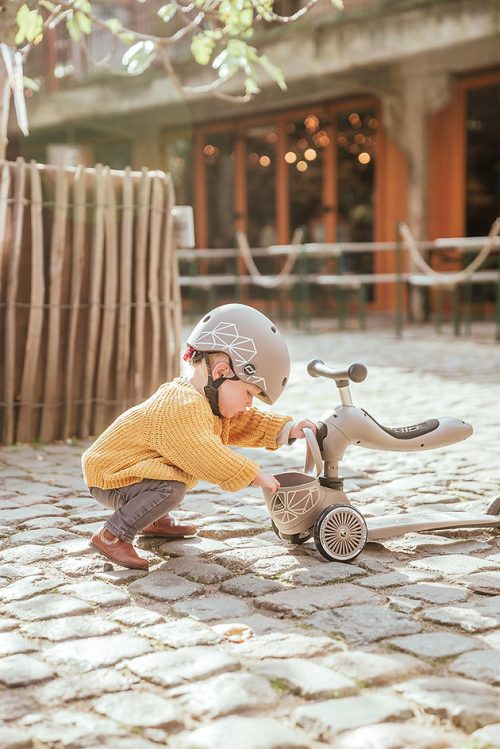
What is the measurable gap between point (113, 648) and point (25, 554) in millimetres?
1010

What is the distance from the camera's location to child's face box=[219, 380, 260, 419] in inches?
133

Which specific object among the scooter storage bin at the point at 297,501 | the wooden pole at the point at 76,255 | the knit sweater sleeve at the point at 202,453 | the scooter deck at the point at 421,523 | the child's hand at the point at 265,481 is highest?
the wooden pole at the point at 76,255

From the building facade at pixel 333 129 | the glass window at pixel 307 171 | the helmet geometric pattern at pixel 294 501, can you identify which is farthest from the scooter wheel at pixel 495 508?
the glass window at pixel 307 171

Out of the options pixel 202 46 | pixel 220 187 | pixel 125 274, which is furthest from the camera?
pixel 220 187

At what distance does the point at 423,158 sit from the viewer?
46.4ft

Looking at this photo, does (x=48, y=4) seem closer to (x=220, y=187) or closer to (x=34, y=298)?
(x=34, y=298)

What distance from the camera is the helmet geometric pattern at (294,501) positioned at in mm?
3439

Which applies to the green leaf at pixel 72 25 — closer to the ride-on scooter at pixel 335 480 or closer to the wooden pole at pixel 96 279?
the wooden pole at pixel 96 279

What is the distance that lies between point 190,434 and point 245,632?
29.1 inches

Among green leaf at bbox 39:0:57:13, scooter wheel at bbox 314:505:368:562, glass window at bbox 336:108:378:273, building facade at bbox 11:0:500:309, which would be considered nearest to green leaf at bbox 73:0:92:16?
green leaf at bbox 39:0:57:13

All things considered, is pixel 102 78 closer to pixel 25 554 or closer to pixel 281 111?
pixel 281 111

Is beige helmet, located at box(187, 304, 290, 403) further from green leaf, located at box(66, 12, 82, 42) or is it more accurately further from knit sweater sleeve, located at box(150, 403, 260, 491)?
green leaf, located at box(66, 12, 82, 42)

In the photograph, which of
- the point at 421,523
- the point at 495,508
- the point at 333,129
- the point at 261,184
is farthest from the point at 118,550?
the point at 261,184

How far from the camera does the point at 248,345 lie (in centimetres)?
333
